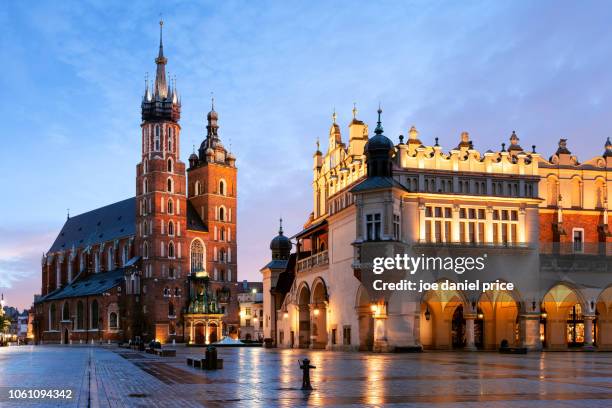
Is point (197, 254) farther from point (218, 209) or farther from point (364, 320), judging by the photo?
point (364, 320)

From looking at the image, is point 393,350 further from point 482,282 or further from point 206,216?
point 206,216

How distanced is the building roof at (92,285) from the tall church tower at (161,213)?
7.12 m

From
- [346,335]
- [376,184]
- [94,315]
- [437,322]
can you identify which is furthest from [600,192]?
[94,315]

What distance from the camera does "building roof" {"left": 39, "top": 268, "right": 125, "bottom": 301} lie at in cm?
14300

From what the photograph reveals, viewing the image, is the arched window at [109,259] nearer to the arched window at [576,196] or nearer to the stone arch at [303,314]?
the stone arch at [303,314]

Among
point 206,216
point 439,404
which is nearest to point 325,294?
point 439,404

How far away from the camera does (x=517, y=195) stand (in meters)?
59.8

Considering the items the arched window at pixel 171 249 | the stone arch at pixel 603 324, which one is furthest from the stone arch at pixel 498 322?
the arched window at pixel 171 249

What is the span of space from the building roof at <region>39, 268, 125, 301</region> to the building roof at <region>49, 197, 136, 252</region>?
281 inches

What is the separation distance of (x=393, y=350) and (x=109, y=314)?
3643 inches

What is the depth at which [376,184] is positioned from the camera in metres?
55.4

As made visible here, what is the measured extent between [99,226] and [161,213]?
34.2m

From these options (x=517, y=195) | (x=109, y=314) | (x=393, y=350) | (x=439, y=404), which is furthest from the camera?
(x=109, y=314)

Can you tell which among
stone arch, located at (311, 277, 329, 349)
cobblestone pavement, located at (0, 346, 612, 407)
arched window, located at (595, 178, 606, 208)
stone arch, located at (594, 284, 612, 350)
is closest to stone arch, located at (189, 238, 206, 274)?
stone arch, located at (311, 277, 329, 349)
